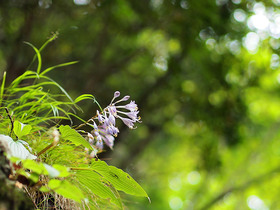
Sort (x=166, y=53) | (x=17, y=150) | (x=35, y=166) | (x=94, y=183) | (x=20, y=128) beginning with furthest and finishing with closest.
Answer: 1. (x=166, y=53)
2. (x=94, y=183)
3. (x=20, y=128)
4. (x=17, y=150)
5. (x=35, y=166)

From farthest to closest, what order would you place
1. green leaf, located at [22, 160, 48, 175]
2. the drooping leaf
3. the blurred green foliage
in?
1. the blurred green foliage
2. the drooping leaf
3. green leaf, located at [22, 160, 48, 175]

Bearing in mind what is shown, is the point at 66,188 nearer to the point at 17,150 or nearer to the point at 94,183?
the point at 17,150

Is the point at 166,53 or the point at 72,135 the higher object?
the point at 166,53

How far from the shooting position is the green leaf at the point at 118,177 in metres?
A: 1.34

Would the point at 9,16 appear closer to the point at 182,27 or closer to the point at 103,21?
the point at 103,21

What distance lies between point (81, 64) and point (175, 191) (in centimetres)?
924

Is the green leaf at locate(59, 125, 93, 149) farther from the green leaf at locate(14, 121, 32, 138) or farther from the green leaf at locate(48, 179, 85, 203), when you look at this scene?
the green leaf at locate(48, 179, 85, 203)

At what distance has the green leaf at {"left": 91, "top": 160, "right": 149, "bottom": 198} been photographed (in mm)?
1345

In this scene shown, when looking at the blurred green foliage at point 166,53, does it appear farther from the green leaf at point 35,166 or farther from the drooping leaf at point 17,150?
the green leaf at point 35,166

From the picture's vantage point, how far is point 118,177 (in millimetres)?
1365

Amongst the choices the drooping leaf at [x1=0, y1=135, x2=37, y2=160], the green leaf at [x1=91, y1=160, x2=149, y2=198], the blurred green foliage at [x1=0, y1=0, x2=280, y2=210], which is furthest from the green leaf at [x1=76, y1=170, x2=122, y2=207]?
the blurred green foliage at [x1=0, y1=0, x2=280, y2=210]

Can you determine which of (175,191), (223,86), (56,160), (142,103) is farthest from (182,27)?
(175,191)

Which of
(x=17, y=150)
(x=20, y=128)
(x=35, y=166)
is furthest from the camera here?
(x=20, y=128)

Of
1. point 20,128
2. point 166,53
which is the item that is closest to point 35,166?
point 20,128
